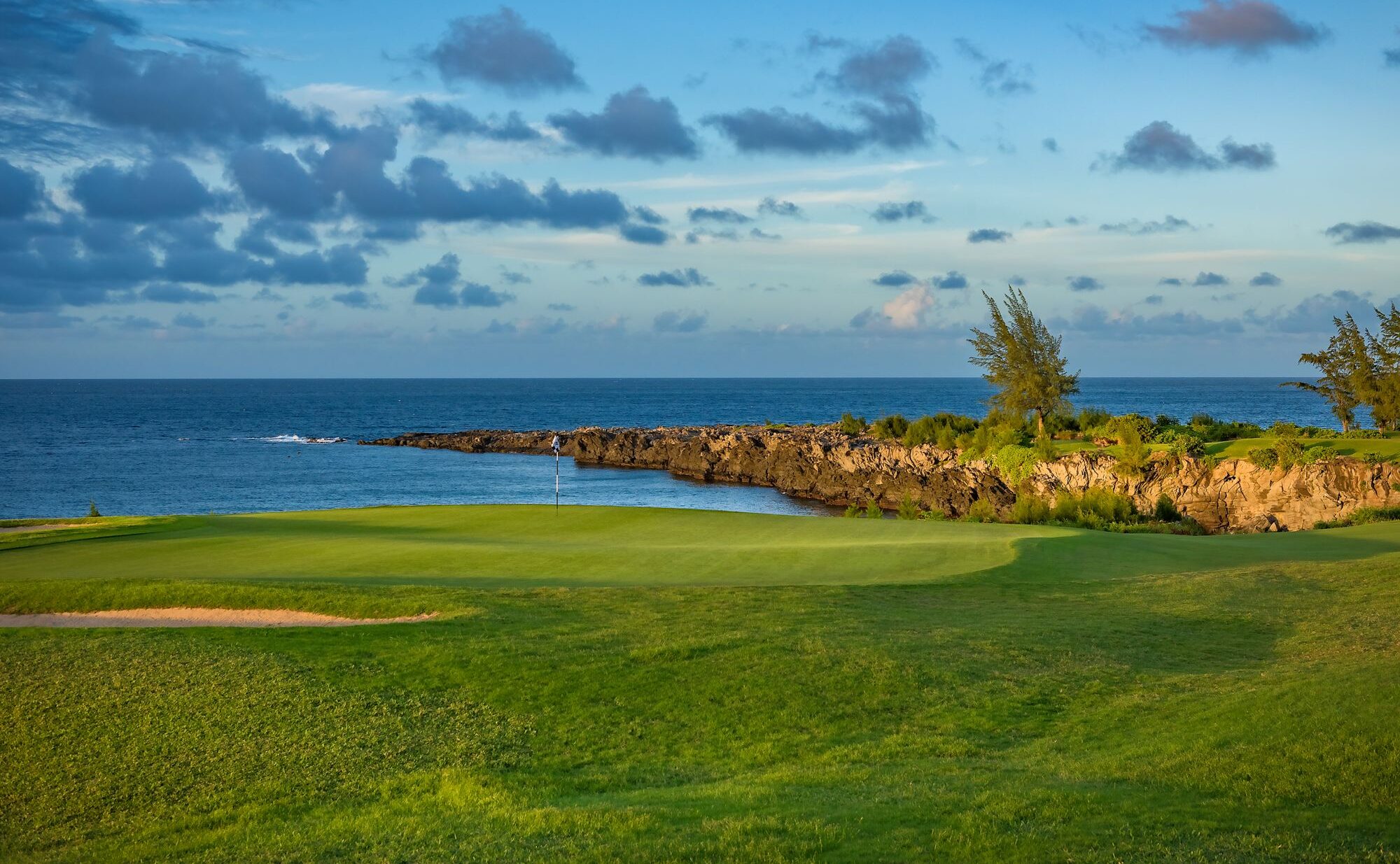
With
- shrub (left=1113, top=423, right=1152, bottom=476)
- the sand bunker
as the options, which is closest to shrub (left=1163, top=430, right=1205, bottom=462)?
shrub (left=1113, top=423, right=1152, bottom=476)

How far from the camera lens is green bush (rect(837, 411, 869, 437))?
67.1 metres

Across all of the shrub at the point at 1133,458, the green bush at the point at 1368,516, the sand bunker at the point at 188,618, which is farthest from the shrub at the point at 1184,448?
the sand bunker at the point at 188,618

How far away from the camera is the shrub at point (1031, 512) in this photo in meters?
36.6

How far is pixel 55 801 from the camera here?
918 centimetres

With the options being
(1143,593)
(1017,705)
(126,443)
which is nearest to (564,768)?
(1017,705)

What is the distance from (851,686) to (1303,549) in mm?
16527

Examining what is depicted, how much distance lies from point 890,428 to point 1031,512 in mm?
26004

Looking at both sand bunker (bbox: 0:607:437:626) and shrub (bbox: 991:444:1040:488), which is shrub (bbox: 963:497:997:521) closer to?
shrub (bbox: 991:444:1040:488)

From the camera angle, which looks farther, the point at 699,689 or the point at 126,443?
the point at 126,443

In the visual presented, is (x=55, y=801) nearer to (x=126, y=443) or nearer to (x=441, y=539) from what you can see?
(x=441, y=539)

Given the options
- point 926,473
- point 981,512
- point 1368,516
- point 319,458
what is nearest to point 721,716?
point 981,512

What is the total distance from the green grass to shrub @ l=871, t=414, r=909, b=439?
41.9 metres

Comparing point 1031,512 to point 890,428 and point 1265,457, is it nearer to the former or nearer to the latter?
point 1265,457

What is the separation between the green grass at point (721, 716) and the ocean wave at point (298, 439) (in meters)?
80.6
